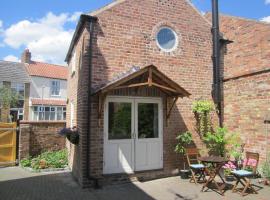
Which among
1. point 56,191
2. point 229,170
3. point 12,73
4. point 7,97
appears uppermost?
point 12,73

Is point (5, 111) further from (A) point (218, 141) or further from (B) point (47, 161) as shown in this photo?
(A) point (218, 141)

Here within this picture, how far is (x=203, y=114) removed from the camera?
966cm

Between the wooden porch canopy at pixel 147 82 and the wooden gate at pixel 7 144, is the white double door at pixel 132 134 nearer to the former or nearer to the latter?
the wooden porch canopy at pixel 147 82

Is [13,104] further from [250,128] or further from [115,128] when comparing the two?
[250,128]

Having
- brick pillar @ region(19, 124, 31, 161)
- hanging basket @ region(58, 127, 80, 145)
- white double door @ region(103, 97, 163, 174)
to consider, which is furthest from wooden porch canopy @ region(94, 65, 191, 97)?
brick pillar @ region(19, 124, 31, 161)

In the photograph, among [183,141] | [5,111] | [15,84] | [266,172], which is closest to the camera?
[266,172]

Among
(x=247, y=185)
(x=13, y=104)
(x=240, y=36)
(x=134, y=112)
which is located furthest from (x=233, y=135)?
(x=13, y=104)

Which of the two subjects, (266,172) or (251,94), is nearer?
(266,172)

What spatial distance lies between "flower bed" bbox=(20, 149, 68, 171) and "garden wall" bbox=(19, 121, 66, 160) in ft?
1.06

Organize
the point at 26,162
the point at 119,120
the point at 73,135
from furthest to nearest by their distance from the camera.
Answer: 1. the point at 26,162
2. the point at 73,135
3. the point at 119,120

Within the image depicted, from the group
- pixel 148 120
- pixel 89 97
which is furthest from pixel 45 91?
pixel 89 97

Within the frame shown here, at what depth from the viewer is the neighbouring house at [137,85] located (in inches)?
316

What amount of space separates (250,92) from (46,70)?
96.9ft

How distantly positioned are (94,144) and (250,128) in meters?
5.14
